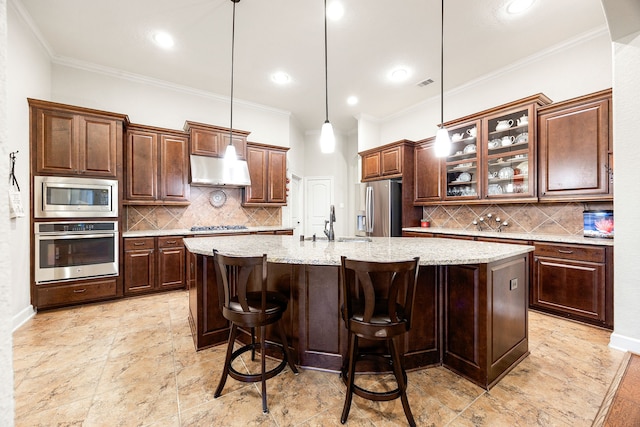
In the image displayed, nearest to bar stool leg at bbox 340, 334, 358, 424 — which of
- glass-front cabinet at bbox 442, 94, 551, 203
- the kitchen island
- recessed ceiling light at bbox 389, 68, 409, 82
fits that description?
the kitchen island

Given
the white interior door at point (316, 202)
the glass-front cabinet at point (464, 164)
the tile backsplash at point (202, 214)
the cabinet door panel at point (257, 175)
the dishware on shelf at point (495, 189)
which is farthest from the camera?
the white interior door at point (316, 202)

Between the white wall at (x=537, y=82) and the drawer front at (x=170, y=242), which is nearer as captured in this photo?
the white wall at (x=537, y=82)

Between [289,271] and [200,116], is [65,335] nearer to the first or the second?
[289,271]

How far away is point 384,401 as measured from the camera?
1.61 meters

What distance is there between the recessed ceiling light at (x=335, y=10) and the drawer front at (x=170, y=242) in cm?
334

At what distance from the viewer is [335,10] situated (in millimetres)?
2754

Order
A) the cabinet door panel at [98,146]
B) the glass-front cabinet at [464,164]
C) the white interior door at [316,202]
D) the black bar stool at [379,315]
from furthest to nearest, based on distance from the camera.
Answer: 1. the white interior door at [316,202]
2. the glass-front cabinet at [464,164]
3. the cabinet door panel at [98,146]
4. the black bar stool at [379,315]

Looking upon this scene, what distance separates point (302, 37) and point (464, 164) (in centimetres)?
285

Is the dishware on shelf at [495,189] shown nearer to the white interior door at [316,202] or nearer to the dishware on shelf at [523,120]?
the dishware on shelf at [523,120]

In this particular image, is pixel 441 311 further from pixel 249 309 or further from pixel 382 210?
pixel 382 210

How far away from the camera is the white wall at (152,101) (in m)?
3.71

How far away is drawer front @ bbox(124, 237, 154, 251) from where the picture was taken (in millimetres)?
3529

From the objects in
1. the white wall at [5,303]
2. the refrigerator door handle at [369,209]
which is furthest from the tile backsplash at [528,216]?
the white wall at [5,303]

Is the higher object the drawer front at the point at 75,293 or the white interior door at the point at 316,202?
the white interior door at the point at 316,202
